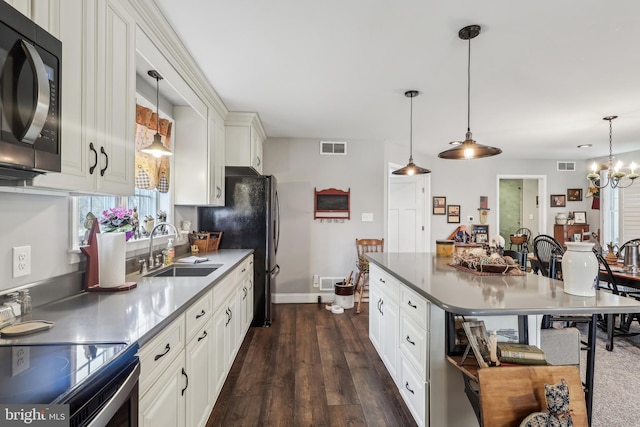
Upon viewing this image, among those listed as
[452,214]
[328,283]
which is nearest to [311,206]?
[328,283]

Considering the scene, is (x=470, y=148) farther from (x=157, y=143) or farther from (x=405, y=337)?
(x=157, y=143)

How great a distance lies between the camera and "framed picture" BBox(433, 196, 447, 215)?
625 centimetres

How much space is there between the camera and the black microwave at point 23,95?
0.82 meters

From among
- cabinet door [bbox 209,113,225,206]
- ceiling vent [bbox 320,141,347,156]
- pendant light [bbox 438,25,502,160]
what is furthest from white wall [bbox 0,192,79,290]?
ceiling vent [bbox 320,141,347,156]

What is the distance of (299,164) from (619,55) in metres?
3.59

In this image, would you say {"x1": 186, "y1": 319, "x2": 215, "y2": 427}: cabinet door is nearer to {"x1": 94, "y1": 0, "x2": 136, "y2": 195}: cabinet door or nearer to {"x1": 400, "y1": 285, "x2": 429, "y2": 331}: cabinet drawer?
{"x1": 94, "y1": 0, "x2": 136, "y2": 195}: cabinet door

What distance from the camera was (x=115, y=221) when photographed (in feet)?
6.42

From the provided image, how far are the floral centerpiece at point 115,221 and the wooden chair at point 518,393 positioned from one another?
2.07 meters

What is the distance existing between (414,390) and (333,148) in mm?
3693

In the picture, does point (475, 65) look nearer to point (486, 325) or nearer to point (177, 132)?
point (486, 325)

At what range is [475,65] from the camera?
2557mm

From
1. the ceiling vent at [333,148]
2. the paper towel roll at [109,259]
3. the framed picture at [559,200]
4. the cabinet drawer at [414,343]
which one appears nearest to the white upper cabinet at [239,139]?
the ceiling vent at [333,148]

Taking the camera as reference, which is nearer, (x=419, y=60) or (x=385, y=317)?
(x=419, y=60)

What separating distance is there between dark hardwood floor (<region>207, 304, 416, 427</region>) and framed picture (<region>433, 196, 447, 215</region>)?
3.32 m
